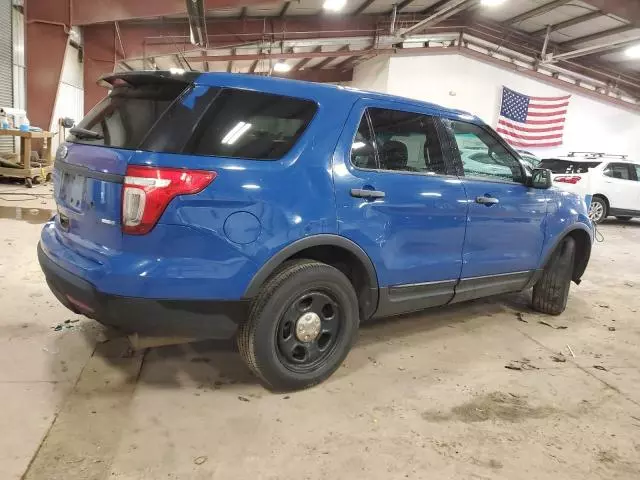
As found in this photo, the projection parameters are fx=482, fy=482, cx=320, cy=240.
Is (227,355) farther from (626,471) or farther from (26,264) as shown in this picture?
(26,264)

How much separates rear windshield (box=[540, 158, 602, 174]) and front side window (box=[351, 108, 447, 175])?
878cm

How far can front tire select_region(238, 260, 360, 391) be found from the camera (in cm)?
247

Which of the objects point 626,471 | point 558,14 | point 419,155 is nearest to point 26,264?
point 419,155

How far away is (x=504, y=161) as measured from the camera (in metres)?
3.69

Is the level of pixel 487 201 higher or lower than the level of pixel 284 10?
lower

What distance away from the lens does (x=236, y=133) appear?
235 centimetres

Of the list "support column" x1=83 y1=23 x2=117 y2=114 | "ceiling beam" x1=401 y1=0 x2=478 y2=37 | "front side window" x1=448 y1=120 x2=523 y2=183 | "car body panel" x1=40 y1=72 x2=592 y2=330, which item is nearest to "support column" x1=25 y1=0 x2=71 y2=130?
"support column" x1=83 y1=23 x2=117 y2=114

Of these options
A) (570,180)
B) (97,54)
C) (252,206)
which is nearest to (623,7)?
(570,180)

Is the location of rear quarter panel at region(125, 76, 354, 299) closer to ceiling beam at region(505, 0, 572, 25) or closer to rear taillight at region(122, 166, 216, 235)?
rear taillight at region(122, 166, 216, 235)

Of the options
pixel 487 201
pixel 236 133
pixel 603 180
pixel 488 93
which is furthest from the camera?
pixel 488 93

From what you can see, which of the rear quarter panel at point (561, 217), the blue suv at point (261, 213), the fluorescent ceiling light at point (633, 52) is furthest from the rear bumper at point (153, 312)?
the fluorescent ceiling light at point (633, 52)

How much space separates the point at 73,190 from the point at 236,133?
91 cm

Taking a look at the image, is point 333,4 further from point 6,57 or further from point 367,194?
point 367,194

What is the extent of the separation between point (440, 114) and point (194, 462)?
2.56m
